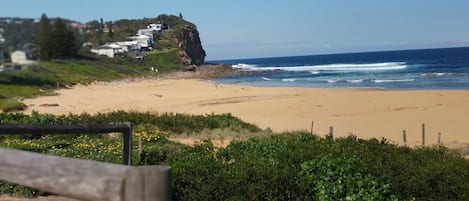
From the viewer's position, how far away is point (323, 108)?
33281mm

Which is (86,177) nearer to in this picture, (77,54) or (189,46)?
(77,54)

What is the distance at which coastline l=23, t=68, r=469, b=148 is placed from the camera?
24.0 m

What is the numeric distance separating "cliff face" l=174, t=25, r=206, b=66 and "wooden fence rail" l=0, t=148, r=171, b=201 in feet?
359

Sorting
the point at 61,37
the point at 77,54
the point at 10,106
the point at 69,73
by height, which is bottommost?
the point at 10,106

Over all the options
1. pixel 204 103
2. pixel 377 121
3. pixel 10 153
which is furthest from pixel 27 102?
pixel 10 153

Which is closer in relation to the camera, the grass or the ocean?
the grass

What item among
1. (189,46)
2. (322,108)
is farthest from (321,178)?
(189,46)

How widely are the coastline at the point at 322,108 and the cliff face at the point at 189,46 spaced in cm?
6537

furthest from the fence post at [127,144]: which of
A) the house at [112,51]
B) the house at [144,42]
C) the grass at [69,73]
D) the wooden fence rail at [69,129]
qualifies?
the house at [144,42]

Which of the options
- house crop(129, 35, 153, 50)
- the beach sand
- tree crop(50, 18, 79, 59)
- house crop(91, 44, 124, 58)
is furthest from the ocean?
tree crop(50, 18, 79, 59)

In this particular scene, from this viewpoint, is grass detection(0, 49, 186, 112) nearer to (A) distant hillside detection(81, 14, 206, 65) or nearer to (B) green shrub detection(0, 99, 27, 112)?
(B) green shrub detection(0, 99, 27, 112)

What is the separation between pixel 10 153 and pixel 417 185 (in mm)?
4960

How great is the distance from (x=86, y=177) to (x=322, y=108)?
105 feet

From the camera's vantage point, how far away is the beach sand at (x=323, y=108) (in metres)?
24.0
